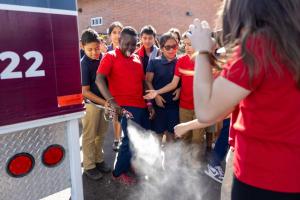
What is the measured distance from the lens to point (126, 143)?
3518mm

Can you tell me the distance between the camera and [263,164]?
1330 millimetres

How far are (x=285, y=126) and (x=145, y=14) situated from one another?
18.4m

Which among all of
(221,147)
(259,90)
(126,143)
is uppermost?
(259,90)

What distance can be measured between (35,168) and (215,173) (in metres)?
2.52

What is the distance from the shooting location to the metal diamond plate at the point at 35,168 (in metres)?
1.76

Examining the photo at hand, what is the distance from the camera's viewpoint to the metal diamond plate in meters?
1.76

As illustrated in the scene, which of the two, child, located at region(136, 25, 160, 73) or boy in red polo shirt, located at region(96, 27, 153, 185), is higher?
child, located at region(136, 25, 160, 73)

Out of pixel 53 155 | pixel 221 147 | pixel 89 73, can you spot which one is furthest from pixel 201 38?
pixel 221 147

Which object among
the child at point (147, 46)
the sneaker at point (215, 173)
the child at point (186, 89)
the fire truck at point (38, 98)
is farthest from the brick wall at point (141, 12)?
the fire truck at point (38, 98)

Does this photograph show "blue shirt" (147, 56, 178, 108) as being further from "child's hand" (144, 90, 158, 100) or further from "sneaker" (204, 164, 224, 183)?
"sneaker" (204, 164, 224, 183)

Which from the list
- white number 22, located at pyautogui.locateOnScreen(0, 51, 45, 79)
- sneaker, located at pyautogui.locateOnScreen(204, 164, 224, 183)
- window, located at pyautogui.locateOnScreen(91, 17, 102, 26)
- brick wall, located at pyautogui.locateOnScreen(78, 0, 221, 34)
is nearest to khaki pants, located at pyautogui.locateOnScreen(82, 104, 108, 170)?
sneaker, located at pyautogui.locateOnScreen(204, 164, 224, 183)

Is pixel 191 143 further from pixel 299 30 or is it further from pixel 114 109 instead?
pixel 299 30

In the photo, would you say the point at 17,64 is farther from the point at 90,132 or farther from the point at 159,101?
the point at 159,101

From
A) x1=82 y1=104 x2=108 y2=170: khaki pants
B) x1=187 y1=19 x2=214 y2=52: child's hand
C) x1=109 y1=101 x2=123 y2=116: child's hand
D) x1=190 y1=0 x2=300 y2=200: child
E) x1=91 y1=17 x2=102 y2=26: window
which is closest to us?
x1=190 y1=0 x2=300 y2=200: child
